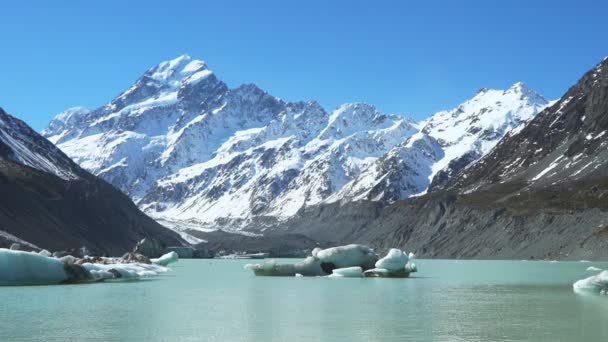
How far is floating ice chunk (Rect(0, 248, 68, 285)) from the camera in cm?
6162

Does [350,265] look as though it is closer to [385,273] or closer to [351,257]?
[351,257]

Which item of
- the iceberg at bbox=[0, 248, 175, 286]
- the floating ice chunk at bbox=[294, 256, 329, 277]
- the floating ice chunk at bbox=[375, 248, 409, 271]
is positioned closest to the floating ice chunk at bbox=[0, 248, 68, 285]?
the iceberg at bbox=[0, 248, 175, 286]

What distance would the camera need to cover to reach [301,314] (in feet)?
149

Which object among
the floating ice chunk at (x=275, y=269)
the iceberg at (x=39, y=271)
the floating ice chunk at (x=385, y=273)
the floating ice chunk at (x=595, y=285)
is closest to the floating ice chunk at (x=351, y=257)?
the floating ice chunk at (x=385, y=273)

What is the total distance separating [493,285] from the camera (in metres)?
74.6

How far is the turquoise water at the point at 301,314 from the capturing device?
121 feet

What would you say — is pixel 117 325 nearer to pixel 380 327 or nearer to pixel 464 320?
pixel 380 327

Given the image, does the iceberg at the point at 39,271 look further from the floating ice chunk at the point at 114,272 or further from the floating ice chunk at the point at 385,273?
the floating ice chunk at the point at 385,273

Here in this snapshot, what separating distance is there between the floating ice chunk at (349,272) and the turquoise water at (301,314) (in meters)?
14.2

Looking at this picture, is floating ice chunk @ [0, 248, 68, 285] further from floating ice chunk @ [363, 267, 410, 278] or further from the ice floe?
floating ice chunk @ [363, 267, 410, 278]

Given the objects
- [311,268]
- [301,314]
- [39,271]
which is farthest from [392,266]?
[301,314]

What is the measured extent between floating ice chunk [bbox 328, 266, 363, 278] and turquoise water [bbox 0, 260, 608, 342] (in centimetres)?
1424

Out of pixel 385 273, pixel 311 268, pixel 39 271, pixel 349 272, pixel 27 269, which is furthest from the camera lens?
pixel 311 268

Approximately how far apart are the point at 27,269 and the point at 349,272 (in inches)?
1336
